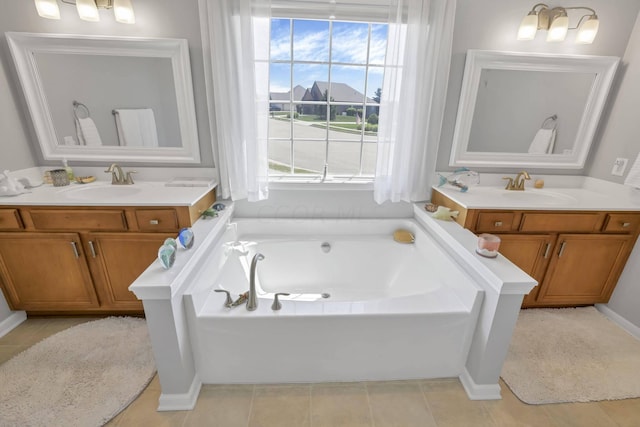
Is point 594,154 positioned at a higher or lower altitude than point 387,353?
higher

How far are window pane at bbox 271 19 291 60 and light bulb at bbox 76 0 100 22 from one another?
3.51 feet

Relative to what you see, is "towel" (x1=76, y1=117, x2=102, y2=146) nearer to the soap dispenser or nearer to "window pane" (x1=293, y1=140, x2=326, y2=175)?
the soap dispenser

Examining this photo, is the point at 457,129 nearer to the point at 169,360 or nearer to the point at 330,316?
the point at 330,316

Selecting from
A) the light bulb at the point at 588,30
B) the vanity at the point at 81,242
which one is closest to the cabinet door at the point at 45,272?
the vanity at the point at 81,242

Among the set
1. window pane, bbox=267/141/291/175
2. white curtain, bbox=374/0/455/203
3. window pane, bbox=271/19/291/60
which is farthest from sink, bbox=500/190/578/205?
window pane, bbox=271/19/291/60

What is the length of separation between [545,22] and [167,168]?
9.28 ft

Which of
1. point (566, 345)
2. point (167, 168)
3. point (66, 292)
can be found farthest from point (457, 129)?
point (66, 292)

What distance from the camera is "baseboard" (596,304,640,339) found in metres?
1.93

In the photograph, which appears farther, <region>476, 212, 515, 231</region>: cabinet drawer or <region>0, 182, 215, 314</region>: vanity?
<region>476, 212, 515, 231</region>: cabinet drawer

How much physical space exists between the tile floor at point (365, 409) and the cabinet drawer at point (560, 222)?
0.98 m

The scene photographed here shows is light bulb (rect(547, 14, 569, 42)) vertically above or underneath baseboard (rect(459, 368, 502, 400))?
above

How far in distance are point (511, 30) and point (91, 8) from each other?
2709 millimetres

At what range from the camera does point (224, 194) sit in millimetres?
2133

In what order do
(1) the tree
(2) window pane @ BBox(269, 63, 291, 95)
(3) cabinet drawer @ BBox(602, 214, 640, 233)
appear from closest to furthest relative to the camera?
1. (3) cabinet drawer @ BBox(602, 214, 640, 233)
2. (2) window pane @ BBox(269, 63, 291, 95)
3. (1) the tree
